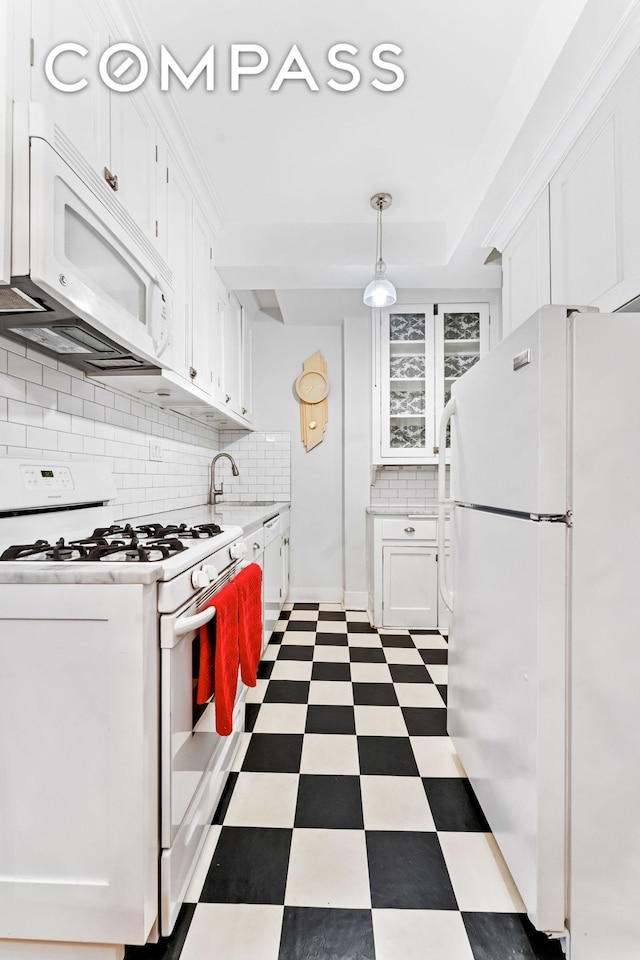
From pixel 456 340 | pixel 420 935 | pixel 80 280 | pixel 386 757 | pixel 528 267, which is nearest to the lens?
pixel 420 935

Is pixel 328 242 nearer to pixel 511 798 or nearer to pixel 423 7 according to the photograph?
pixel 423 7

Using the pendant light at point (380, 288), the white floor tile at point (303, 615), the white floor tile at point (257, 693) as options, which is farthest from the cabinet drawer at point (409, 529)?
the pendant light at point (380, 288)

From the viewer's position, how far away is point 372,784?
163 cm

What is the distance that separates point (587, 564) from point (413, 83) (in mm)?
1859

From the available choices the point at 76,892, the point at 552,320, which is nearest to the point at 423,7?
the point at 552,320

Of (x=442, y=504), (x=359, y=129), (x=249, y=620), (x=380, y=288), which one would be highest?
(x=359, y=129)

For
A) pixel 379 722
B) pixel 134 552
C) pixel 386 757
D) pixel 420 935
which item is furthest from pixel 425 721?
pixel 134 552

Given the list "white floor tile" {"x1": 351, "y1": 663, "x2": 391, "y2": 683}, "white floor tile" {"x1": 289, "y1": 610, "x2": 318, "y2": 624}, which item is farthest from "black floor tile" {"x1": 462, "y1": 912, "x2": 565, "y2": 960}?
"white floor tile" {"x1": 289, "y1": 610, "x2": 318, "y2": 624}

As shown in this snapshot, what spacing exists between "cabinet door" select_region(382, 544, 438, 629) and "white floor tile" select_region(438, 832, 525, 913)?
1.88 metres

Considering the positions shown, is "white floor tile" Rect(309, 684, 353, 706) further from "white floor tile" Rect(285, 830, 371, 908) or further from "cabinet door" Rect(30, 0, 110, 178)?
"cabinet door" Rect(30, 0, 110, 178)

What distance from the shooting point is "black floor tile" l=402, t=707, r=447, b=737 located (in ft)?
6.42

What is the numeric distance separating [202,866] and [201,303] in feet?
7.71

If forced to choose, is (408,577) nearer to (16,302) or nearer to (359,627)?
(359,627)

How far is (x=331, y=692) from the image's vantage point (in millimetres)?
2291
